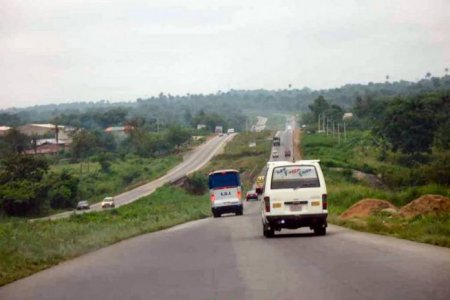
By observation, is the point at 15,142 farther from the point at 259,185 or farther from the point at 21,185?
the point at 259,185

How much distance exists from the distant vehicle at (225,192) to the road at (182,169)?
15.4m

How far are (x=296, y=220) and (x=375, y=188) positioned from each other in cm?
4727

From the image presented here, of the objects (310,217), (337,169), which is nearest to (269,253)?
(310,217)

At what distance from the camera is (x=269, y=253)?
753 inches

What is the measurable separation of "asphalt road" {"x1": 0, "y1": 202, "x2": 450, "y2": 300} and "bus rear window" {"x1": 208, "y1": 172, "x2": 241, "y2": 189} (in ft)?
104

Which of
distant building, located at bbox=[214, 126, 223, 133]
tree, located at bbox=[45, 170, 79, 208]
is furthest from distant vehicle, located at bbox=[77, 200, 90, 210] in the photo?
distant building, located at bbox=[214, 126, 223, 133]

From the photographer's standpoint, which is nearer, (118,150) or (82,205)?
(82,205)

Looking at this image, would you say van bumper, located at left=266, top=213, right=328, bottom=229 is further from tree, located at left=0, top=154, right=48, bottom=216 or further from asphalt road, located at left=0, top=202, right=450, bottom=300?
tree, located at left=0, top=154, right=48, bottom=216

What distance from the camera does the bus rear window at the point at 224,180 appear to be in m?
54.4

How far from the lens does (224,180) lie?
179 ft

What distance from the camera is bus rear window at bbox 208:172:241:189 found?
178ft

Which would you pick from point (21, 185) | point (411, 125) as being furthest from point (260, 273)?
point (411, 125)

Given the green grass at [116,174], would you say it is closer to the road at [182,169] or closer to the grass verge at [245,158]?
the road at [182,169]

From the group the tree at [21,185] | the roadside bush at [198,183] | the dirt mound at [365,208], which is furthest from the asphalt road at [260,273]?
the roadside bush at [198,183]
